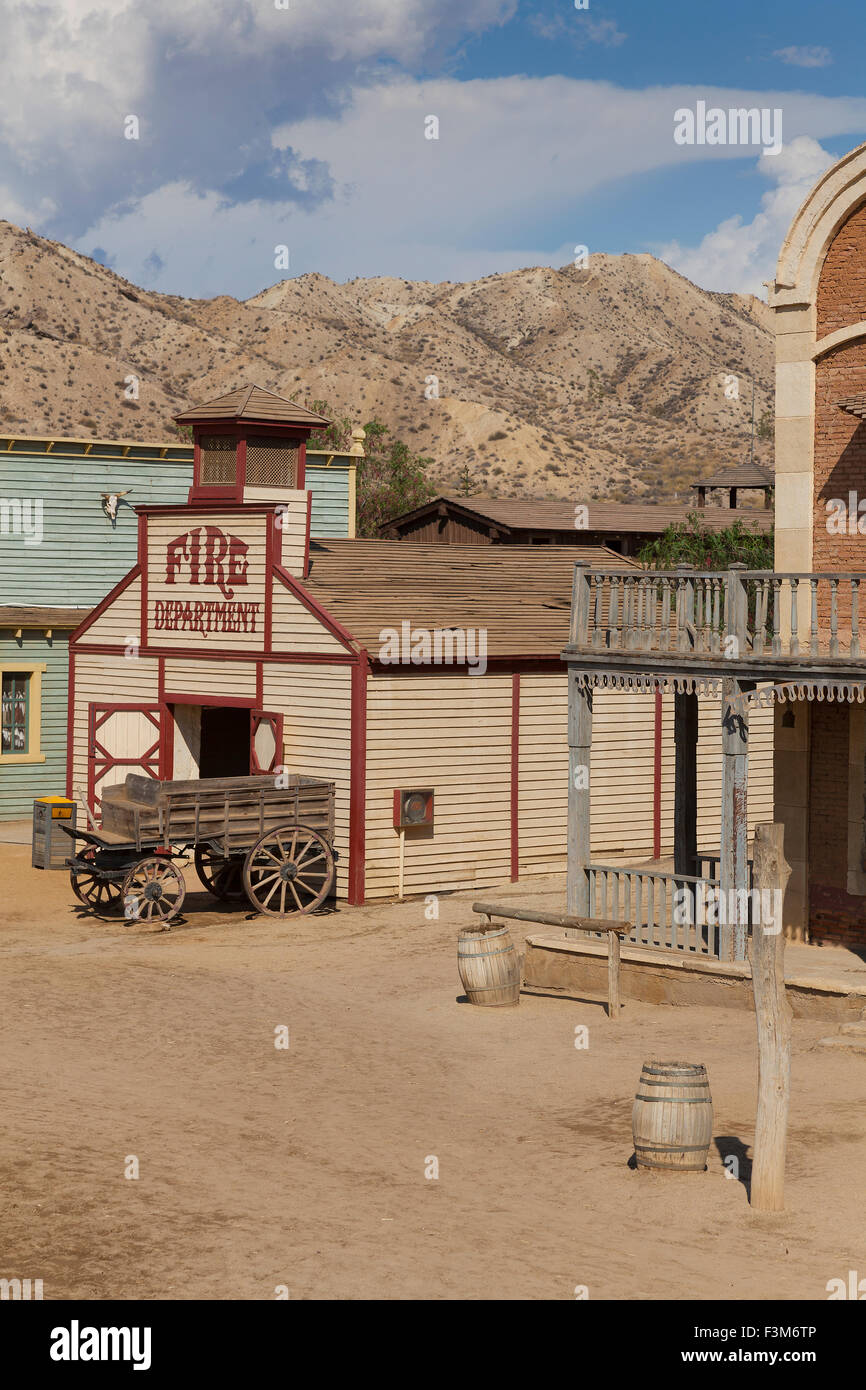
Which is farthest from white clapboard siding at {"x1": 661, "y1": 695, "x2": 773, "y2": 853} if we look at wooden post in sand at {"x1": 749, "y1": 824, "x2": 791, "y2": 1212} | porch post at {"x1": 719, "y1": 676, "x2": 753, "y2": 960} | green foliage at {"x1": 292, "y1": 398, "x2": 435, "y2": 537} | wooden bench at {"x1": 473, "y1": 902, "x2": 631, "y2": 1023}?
green foliage at {"x1": 292, "y1": 398, "x2": 435, "y2": 537}

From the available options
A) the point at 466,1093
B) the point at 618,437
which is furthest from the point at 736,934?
the point at 618,437

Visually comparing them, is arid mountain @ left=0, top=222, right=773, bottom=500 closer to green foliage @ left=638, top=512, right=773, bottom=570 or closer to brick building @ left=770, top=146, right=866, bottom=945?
green foliage @ left=638, top=512, right=773, bottom=570

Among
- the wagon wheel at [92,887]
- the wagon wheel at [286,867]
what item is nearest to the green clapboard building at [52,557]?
the wagon wheel at [92,887]

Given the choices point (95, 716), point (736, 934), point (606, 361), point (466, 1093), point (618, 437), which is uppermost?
point (606, 361)

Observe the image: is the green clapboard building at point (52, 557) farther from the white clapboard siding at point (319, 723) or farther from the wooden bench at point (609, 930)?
the wooden bench at point (609, 930)

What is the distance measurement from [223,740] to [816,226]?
1536 centimetres

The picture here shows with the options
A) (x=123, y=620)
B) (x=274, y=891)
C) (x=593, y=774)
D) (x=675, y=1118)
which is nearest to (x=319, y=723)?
(x=274, y=891)

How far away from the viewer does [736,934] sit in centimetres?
1756

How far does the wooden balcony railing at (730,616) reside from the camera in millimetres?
16797

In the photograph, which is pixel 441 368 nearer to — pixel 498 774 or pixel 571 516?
pixel 571 516

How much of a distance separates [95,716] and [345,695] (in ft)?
18.9

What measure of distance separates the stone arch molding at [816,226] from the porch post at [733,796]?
16.7 ft

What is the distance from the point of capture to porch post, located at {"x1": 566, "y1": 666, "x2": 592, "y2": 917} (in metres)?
18.9
